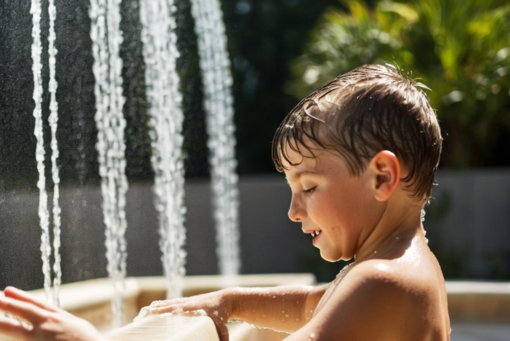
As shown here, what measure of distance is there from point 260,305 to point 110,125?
70.3 inches

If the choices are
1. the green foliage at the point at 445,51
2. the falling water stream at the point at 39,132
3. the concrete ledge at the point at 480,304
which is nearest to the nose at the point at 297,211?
the falling water stream at the point at 39,132

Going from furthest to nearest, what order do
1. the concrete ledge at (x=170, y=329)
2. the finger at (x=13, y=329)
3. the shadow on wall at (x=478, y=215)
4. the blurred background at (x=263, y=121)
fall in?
the shadow on wall at (x=478, y=215)
the blurred background at (x=263, y=121)
the concrete ledge at (x=170, y=329)
the finger at (x=13, y=329)

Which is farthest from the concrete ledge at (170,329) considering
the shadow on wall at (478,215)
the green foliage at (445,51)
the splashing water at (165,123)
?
the shadow on wall at (478,215)

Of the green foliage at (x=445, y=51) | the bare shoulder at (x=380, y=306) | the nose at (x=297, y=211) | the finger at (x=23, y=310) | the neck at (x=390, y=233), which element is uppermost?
the green foliage at (x=445, y=51)

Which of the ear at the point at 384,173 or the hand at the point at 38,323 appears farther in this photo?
the ear at the point at 384,173

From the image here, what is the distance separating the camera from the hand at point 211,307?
52.2 inches

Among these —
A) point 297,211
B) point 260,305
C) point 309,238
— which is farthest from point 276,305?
point 309,238

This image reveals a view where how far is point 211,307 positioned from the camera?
1329 mm

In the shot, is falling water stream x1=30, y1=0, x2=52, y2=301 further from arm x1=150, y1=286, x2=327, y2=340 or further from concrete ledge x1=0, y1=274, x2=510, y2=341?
arm x1=150, y1=286, x2=327, y2=340

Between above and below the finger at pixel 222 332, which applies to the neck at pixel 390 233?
above

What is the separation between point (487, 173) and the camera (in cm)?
950

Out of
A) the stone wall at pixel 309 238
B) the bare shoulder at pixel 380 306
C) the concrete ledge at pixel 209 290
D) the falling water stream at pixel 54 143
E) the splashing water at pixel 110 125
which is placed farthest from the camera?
the stone wall at pixel 309 238

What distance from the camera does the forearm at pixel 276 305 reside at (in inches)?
54.3

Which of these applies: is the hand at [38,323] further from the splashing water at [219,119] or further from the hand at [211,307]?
the splashing water at [219,119]
